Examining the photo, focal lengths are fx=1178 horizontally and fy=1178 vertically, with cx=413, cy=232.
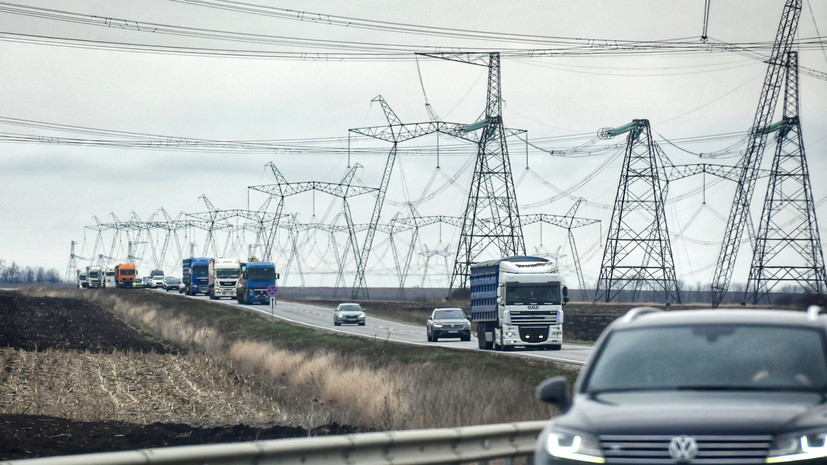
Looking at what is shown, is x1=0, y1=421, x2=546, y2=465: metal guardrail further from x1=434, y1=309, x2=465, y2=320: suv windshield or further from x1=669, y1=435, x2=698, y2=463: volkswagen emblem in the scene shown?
x1=434, y1=309, x2=465, y2=320: suv windshield

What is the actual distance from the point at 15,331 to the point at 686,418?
56.0m

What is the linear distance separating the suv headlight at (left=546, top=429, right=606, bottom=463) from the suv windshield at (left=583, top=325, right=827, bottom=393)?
0.77 metres

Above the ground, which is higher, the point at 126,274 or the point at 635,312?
the point at 126,274

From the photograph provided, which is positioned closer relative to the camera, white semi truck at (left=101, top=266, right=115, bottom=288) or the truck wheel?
the truck wheel

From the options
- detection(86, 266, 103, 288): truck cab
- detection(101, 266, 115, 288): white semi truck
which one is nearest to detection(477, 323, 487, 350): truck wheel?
detection(101, 266, 115, 288): white semi truck

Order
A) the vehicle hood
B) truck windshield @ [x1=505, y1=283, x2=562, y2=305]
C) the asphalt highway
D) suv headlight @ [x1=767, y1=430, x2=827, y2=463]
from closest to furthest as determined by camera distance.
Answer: suv headlight @ [x1=767, y1=430, x2=827, y2=463] < the vehicle hood < the asphalt highway < truck windshield @ [x1=505, y1=283, x2=562, y2=305]

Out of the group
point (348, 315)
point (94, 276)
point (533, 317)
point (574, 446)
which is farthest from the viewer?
point (94, 276)

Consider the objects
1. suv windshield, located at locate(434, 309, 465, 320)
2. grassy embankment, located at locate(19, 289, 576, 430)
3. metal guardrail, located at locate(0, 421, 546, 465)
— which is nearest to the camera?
metal guardrail, located at locate(0, 421, 546, 465)

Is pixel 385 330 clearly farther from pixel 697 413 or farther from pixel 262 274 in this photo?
pixel 697 413

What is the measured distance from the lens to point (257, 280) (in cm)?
9050

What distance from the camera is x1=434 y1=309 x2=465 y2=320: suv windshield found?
5519 centimetres

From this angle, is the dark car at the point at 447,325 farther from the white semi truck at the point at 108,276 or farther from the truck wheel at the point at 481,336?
the white semi truck at the point at 108,276

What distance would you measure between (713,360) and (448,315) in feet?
154

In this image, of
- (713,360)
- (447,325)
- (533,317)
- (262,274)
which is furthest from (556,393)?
(262,274)
